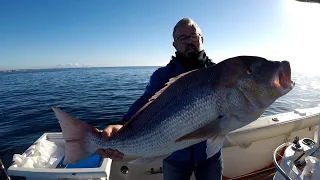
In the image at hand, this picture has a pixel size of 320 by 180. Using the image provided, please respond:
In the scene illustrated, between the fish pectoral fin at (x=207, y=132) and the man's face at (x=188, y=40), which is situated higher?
the man's face at (x=188, y=40)

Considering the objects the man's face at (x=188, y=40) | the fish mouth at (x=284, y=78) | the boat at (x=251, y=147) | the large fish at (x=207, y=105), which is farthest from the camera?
the boat at (x=251, y=147)

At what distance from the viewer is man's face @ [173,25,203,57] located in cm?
273

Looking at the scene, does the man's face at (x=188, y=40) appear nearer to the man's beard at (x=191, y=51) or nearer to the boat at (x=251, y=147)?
the man's beard at (x=191, y=51)

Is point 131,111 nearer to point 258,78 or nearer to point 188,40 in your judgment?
point 188,40

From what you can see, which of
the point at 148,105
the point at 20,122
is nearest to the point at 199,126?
the point at 148,105

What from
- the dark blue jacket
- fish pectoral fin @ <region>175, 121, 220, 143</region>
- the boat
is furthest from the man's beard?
the boat

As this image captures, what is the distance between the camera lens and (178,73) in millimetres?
2941

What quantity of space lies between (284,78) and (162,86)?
152 cm

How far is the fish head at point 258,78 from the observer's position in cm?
173

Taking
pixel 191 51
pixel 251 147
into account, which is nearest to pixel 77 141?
pixel 191 51

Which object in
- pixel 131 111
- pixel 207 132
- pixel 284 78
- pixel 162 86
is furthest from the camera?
pixel 162 86

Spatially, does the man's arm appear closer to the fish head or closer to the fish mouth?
the fish head

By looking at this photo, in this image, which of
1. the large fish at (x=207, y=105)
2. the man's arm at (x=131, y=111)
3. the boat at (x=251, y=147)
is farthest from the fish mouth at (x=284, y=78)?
the boat at (x=251, y=147)

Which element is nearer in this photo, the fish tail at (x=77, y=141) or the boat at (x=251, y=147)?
the fish tail at (x=77, y=141)
